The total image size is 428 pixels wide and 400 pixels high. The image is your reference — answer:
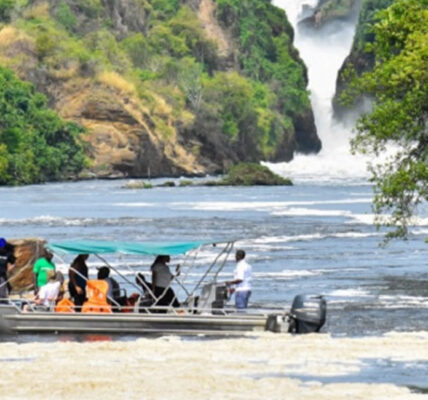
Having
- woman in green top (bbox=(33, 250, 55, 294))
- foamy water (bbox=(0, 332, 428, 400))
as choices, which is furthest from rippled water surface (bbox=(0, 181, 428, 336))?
woman in green top (bbox=(33, 250, 55, 294))

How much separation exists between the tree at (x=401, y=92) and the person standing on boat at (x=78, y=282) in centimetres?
1203

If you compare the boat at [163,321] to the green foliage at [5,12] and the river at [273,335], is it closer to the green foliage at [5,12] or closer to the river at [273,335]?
the river at [273,335]

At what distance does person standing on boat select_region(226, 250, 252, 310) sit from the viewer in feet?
111

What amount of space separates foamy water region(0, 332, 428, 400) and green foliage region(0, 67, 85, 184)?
10658 centimetres

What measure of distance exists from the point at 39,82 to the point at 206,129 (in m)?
27.1

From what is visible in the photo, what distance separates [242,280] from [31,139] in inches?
4578

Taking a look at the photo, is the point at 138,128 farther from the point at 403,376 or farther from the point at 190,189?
the point at 403,376

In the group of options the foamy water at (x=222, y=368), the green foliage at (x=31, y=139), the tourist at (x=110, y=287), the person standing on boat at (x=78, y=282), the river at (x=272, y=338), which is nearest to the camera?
the foamy water at (x=222, y=368)

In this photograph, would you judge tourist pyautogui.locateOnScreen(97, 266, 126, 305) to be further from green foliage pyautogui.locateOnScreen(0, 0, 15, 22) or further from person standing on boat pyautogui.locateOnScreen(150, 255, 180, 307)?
green foliage pyautogui.locateOnScreen(0, 0, 15, 22)

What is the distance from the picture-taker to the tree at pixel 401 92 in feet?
140

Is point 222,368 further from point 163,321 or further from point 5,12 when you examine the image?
point 5,12

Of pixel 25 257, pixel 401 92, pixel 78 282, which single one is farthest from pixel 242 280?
pixel 401 92

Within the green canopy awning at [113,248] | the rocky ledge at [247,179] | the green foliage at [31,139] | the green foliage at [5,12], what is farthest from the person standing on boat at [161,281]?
the green foliage at [5,12]

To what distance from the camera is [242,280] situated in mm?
33906
